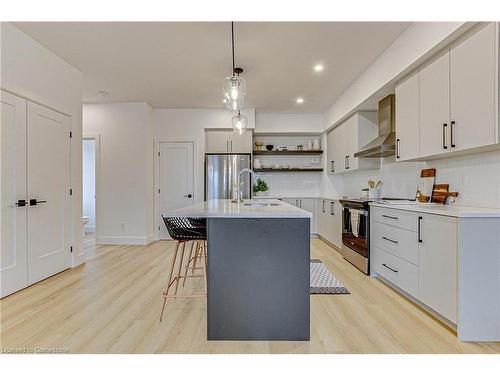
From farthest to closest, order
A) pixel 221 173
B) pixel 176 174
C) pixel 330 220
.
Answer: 1. pixel 176 174
2. pixel 221 173
3. pixel 330 220

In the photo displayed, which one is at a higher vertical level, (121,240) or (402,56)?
(402,56)

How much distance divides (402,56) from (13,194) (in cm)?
425

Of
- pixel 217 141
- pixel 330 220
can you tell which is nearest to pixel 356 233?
pixel 330 220

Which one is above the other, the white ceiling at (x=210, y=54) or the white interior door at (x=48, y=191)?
the white ceiling at (x=210, y=54)

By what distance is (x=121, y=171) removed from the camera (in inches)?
215

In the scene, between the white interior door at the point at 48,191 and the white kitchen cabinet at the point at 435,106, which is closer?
the white kitchen cabinet at the point at 435,106

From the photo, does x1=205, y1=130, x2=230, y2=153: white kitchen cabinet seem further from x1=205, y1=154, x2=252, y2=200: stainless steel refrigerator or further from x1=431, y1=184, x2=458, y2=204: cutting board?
x1=431, y1=184, x2=458, y2=204: cutting board

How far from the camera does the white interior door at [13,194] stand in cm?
282

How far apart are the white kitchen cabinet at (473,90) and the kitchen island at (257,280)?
1.50m

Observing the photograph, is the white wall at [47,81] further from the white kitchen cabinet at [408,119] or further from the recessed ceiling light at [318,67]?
the white kitchen cabinet at [408,119]

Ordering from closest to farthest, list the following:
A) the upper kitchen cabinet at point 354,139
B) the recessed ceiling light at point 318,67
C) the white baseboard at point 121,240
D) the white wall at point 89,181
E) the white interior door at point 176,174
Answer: the recessed ceiling light at point 318,67, the upper kitchen cabinet at point 354,139, the white baseboard at point 121,240, the white interior door at point 176,174, the white wall at point 89,181

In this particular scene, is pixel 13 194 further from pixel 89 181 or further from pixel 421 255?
pixel 89 181

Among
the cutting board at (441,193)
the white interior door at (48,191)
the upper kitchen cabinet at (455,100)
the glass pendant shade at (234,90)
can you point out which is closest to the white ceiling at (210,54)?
the glass pendant shade at (234,90)
